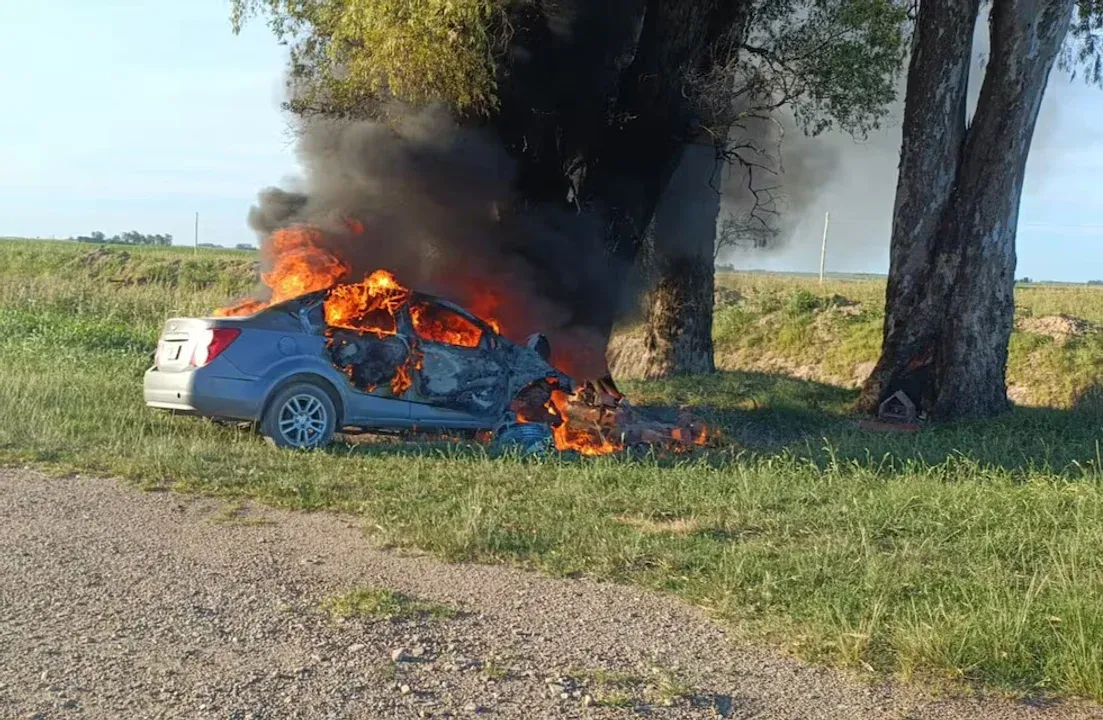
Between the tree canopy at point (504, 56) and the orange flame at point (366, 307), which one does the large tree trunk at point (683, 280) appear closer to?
the tree canopy at point (504, 56)

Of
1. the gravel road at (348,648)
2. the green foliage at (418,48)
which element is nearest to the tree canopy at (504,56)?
the green foliage at (418,48)

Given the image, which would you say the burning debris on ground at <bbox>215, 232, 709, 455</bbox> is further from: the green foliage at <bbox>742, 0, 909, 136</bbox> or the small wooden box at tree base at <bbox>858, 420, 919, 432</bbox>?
Result: the green foliage at <bbox>742, 0, 909, 136</bbox>

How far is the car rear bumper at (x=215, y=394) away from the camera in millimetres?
9938

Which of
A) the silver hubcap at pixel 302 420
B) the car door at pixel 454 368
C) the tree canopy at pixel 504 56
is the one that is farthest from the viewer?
the tree canopy at pixel 504 56

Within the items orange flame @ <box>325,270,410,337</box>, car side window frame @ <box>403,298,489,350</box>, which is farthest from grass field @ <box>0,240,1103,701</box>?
orange flame @ <box>325,270,410,337</box>

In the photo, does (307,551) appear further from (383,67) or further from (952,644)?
(383,67)

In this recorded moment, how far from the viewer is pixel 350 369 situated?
1052 cm

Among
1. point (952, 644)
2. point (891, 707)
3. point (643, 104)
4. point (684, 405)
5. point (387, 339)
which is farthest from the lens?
point (684, 405)

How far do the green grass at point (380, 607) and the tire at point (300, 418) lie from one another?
4625 mm

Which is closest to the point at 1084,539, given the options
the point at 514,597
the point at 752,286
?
the point at 514,597

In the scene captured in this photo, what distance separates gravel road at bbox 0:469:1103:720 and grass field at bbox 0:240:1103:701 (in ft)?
1.07

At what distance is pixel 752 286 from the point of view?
32719mm

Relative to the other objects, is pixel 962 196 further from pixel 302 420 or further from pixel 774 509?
pixel 302 420

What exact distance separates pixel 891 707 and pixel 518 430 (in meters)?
6.82
